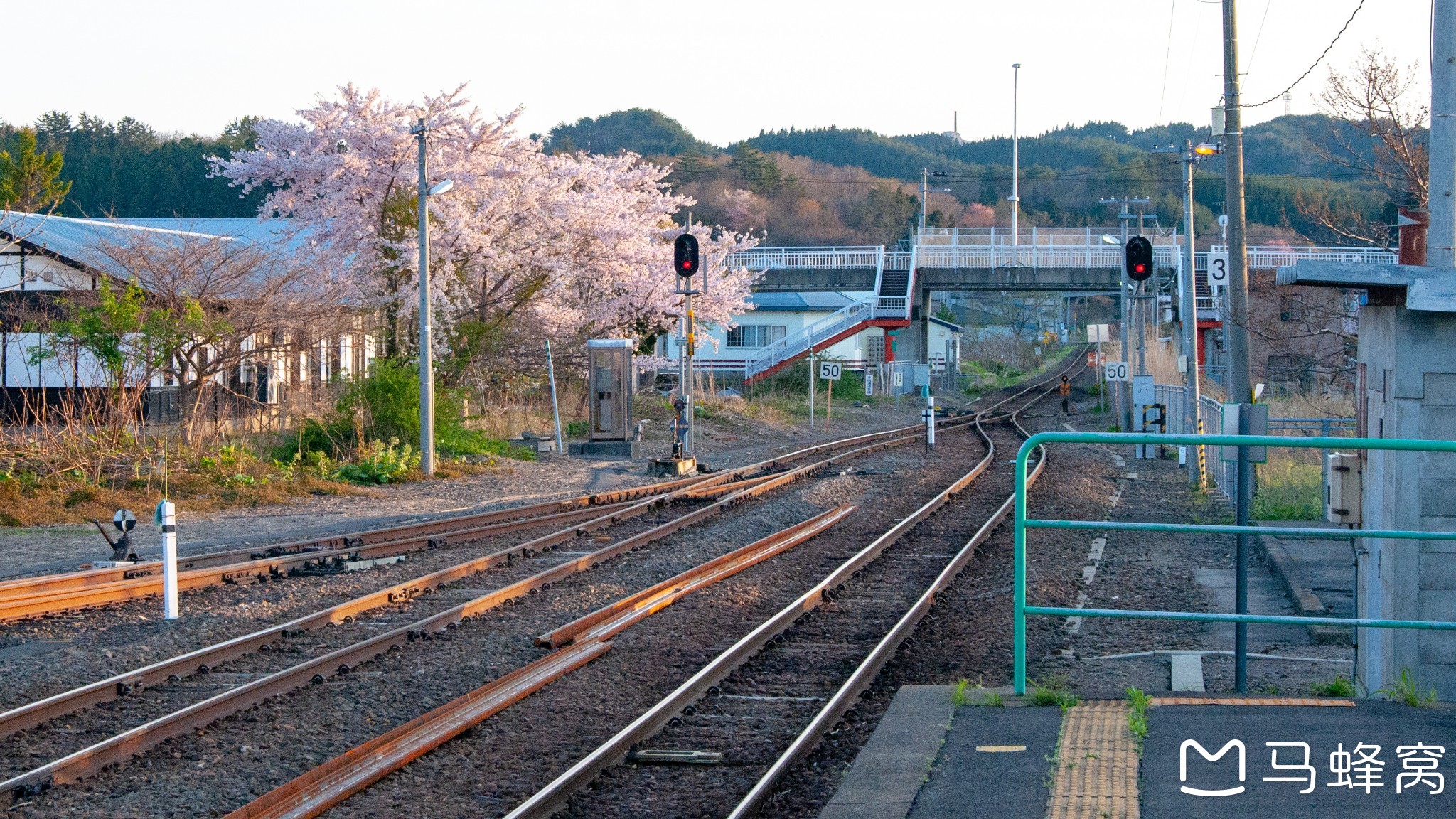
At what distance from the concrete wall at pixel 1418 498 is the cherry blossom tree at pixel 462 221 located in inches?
952

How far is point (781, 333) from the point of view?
57.1 metres

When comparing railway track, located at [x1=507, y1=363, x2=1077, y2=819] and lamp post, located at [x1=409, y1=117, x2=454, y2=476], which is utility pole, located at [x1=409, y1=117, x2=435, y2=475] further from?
railway track, located at [x1=507, y1=363, x2=1077, y2=819]

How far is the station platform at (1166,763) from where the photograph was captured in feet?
16.1

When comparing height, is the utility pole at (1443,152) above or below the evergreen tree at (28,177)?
below

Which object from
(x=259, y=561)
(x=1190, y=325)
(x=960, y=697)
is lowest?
(x=259, y=561)

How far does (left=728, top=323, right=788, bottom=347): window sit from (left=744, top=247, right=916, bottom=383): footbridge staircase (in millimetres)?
5408

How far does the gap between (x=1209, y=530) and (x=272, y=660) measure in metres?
6.23

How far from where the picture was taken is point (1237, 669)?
7102mm

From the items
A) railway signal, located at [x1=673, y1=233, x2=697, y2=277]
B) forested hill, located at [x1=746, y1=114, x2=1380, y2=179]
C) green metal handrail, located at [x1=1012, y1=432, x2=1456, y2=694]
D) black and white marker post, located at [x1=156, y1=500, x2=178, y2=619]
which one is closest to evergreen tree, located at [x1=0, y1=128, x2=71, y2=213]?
railway signal, located at [x1=673, y1=233, x2=697, y2=277]

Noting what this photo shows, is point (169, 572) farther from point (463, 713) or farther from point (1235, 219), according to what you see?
point (1235, 219)

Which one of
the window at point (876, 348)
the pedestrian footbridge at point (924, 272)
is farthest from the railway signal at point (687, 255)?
the window at point (876, 348)

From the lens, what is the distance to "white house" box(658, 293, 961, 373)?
172ft

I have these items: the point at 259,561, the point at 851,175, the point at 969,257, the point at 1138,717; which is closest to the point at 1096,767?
the point at 1138,717

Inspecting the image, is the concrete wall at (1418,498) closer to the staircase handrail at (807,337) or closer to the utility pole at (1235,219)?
the utility pole at (1235,219)
